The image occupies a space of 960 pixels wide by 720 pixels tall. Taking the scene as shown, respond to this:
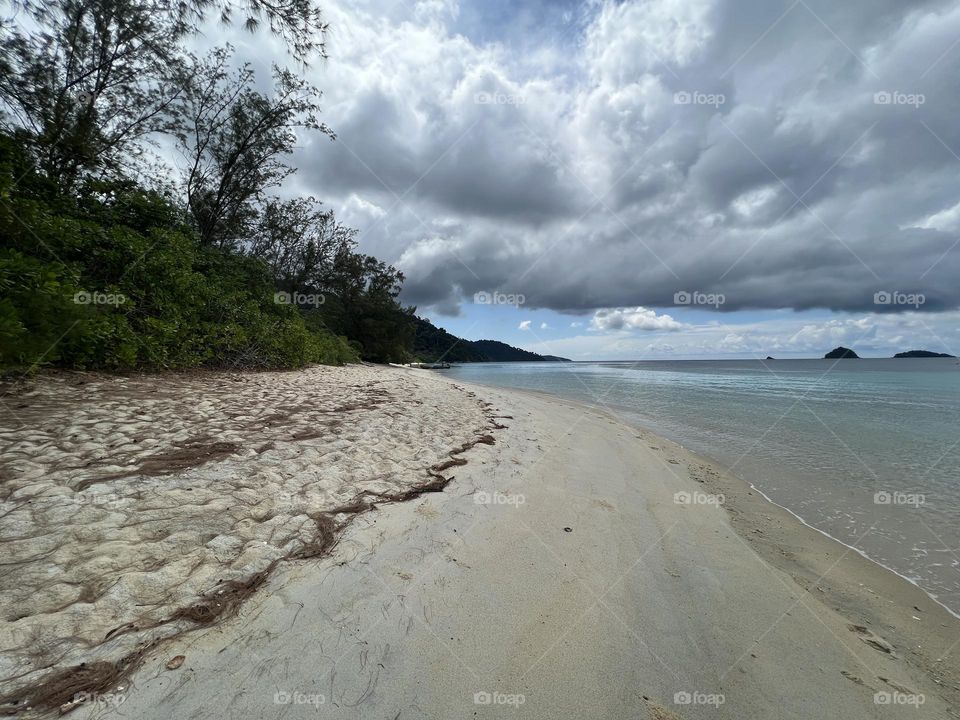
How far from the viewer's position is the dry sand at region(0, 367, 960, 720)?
192cm

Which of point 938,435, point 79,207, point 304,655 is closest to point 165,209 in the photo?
point 79,207

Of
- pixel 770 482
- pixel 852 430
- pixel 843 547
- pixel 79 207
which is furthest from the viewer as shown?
pixel 852 430

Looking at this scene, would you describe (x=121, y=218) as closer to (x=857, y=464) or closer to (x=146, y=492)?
(x=146, y=492)

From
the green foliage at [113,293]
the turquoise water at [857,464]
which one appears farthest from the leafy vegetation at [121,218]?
the turquoise water at [857,464]

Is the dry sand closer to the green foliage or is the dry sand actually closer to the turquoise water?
the turquoise water

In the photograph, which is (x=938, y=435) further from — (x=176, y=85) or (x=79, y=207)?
(x=176, y=85)

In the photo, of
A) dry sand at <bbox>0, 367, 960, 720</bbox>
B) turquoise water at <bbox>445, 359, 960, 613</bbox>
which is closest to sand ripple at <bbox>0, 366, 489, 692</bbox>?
dry sand at <bbox>0, 367, 960, 720</bbox>

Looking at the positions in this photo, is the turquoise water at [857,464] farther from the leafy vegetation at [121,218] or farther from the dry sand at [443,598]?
the leafy vegetation at [121,218]

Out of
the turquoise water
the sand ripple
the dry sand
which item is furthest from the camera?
the turquoise water

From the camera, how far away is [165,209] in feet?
38.1

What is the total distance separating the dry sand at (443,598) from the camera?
1.92 meters

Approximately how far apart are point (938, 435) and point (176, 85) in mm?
24610

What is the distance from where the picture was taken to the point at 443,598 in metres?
2.62

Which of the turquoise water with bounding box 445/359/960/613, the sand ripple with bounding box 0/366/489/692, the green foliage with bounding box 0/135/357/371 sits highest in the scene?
the green foliage with bounding box 0/135/357/371
